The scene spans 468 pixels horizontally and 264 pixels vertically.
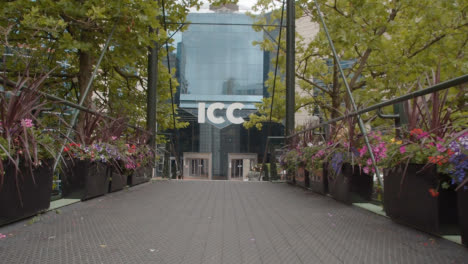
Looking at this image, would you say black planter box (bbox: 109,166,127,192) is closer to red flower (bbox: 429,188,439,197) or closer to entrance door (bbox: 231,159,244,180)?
red flower (bbox: 429,188,439,197)

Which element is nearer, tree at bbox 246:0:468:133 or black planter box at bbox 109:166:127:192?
black planter box at bbox 109:166:127:192

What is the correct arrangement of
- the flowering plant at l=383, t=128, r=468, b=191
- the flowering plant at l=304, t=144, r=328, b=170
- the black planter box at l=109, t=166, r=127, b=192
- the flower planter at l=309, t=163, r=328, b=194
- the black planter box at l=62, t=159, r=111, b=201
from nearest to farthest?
the flowering plant at l=383, t=128, r=468, b=191 < the black planter box at l=62, t=159, r=111, b=201 < the flowering plant at l=304, t=144, r=328, b=170 < the flower planter at l=309, t=163, r=328, b=194 < the black planter box at l=109, t=166, r=127, b=192

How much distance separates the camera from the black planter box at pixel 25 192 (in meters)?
1.94

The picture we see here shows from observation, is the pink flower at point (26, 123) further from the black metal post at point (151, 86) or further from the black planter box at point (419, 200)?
the black metal post at point (151, 86)

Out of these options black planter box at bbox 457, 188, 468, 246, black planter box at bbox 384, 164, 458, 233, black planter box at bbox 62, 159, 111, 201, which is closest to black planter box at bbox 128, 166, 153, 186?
black planter box at bbox 62, 159, 111, 201

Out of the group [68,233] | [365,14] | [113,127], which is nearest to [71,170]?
[113,127]

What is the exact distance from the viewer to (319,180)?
3.88 metres

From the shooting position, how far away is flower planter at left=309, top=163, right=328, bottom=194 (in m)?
3.70

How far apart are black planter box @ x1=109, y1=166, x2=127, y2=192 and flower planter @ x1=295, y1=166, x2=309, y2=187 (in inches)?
86.9

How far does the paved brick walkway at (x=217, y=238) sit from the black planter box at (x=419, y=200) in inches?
2.8

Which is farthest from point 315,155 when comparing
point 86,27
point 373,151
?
point 86,27

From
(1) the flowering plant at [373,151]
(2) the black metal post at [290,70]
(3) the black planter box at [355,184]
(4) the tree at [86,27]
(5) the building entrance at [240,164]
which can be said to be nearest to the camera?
(1) the flowering plant at [373,151]

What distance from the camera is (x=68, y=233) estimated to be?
6.16 ft

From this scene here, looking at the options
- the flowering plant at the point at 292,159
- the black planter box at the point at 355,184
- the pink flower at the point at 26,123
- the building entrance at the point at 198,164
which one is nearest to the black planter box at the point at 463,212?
the black planter box at the point at 355,184
